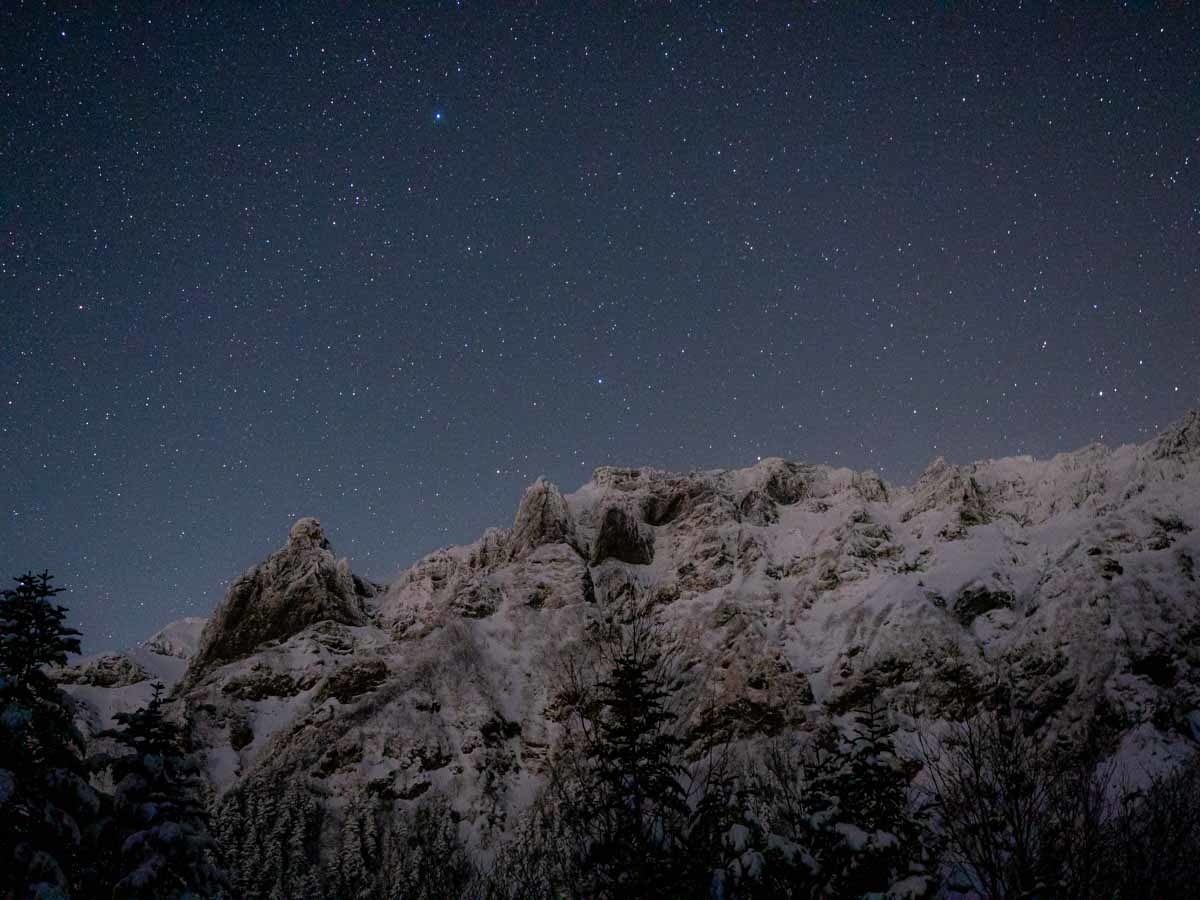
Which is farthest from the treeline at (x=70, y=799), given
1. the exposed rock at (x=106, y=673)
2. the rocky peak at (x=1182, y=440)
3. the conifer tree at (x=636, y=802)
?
the rocky peak at (x=1182, y=440)

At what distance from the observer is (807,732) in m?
140

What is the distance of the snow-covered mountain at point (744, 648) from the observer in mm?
126875

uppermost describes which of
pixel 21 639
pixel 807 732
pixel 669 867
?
pixel 21 639

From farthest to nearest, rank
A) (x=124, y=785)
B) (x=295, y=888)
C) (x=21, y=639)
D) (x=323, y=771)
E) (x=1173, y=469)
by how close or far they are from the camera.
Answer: (x=1173, y=469) < (x=323, y=771) < (x=295, y=888) < (x=124, y=785) < (x=21, y=639)

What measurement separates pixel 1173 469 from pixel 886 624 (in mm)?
80622

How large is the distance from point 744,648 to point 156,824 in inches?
6260

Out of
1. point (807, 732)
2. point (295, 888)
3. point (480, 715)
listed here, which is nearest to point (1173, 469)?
point (807, 732)

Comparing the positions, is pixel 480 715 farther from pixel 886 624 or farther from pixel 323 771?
pixel 886 624

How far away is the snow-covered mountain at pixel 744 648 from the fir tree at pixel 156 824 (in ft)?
345

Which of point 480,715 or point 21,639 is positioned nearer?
point 21,639

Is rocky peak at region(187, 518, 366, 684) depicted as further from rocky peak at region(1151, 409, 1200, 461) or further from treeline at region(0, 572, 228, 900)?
rocky peak at region(1151, 409, 1200, 461)

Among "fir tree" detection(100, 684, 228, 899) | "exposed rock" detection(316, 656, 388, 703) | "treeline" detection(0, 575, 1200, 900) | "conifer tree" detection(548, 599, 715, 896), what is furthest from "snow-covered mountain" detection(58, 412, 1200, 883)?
"conifer tree" detection(548, 599, 715, 896)

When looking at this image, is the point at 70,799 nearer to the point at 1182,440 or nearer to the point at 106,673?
the point at 1182,440

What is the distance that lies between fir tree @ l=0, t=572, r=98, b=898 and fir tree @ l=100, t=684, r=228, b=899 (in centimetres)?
175
